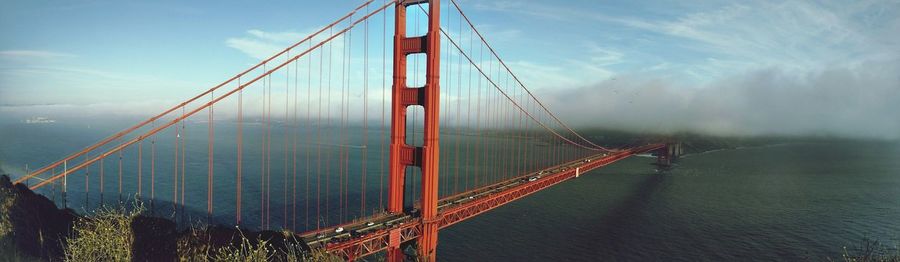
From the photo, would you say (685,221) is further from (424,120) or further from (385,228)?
(385,228)

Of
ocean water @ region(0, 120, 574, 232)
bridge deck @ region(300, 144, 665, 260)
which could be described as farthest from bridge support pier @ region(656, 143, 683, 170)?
bridge deck @ region(300, 144, 665, 260)

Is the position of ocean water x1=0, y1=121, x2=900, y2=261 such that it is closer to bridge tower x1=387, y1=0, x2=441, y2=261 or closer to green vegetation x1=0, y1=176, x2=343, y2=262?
green vegetation x1=0, y1=176, x2=343, y2=262

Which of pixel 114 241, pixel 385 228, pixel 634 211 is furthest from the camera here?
pixel 634 211

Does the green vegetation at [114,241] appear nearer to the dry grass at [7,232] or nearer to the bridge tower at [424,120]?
the dry grass at [7,232]

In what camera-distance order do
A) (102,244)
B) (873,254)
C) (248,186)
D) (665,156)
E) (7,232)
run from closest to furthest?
(102,244) → (7,232) → (873,254) → (248,186) → (665,156)

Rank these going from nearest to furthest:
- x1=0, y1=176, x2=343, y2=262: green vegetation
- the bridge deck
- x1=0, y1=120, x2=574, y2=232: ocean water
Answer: x1=0, y1=176, x2=343, y2=262: green vegetation < the bridge deck < x1=0, y1=120, x2=574, y2=232: ocean water

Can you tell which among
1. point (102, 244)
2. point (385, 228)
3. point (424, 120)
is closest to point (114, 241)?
point (102, 244)
